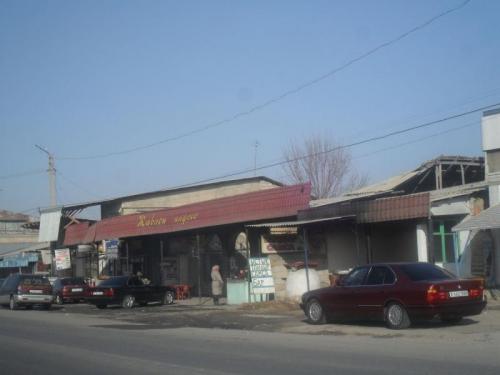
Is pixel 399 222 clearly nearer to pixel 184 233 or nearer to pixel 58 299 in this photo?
pixel 184 233

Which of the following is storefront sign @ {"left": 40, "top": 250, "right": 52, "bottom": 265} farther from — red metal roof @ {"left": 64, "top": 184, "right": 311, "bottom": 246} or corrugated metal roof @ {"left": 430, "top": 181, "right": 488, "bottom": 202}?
corrugated metal roof @ {"left": 430, "top": 181, "right": 488, "bottom": 202}

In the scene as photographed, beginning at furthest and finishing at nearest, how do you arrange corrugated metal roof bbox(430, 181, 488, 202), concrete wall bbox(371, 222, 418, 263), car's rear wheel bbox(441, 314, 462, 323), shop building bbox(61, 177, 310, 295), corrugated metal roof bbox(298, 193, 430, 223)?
concrete wall bbox(371, 222, 418, 263) < shop building bbox(61, 177, 310, 295) < corrugated metal roof bbox(430, 181, 488, 202) < corrugated metal roof bbox(298, 193, 430, 223) < car's rear wheel bbox(441, 314, 462, 323)

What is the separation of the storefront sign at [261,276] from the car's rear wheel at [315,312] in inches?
300

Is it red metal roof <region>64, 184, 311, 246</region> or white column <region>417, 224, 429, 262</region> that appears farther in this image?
red metal roof <region>64, 184, 311, 246</region>

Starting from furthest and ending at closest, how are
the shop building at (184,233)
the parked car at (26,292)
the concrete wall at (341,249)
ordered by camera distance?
the parked car at (26,292), the shop building at (184,233), the concrete wall at (341,249)

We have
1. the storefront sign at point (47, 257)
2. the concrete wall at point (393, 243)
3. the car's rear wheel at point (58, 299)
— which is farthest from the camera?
the storefront sign at point (47, 257)

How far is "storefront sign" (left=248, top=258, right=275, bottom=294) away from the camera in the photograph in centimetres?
2495

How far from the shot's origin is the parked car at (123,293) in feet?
91.3

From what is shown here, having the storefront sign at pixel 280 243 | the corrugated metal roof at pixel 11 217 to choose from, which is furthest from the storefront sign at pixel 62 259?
the corrugated metal roof at pixel 11 217

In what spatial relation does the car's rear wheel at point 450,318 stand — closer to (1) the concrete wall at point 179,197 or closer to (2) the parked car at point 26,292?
(2) the parked car at point 26,292

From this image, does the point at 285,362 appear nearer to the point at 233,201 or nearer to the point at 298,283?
the point at 298,283

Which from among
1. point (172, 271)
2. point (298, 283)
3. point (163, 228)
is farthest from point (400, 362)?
point (172, 271)

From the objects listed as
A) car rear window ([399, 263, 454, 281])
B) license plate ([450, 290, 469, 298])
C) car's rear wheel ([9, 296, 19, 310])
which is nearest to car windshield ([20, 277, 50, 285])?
car's rear wheel ([9, 296, 19, 310])

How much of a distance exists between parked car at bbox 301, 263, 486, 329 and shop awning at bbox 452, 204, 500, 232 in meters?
4.58
